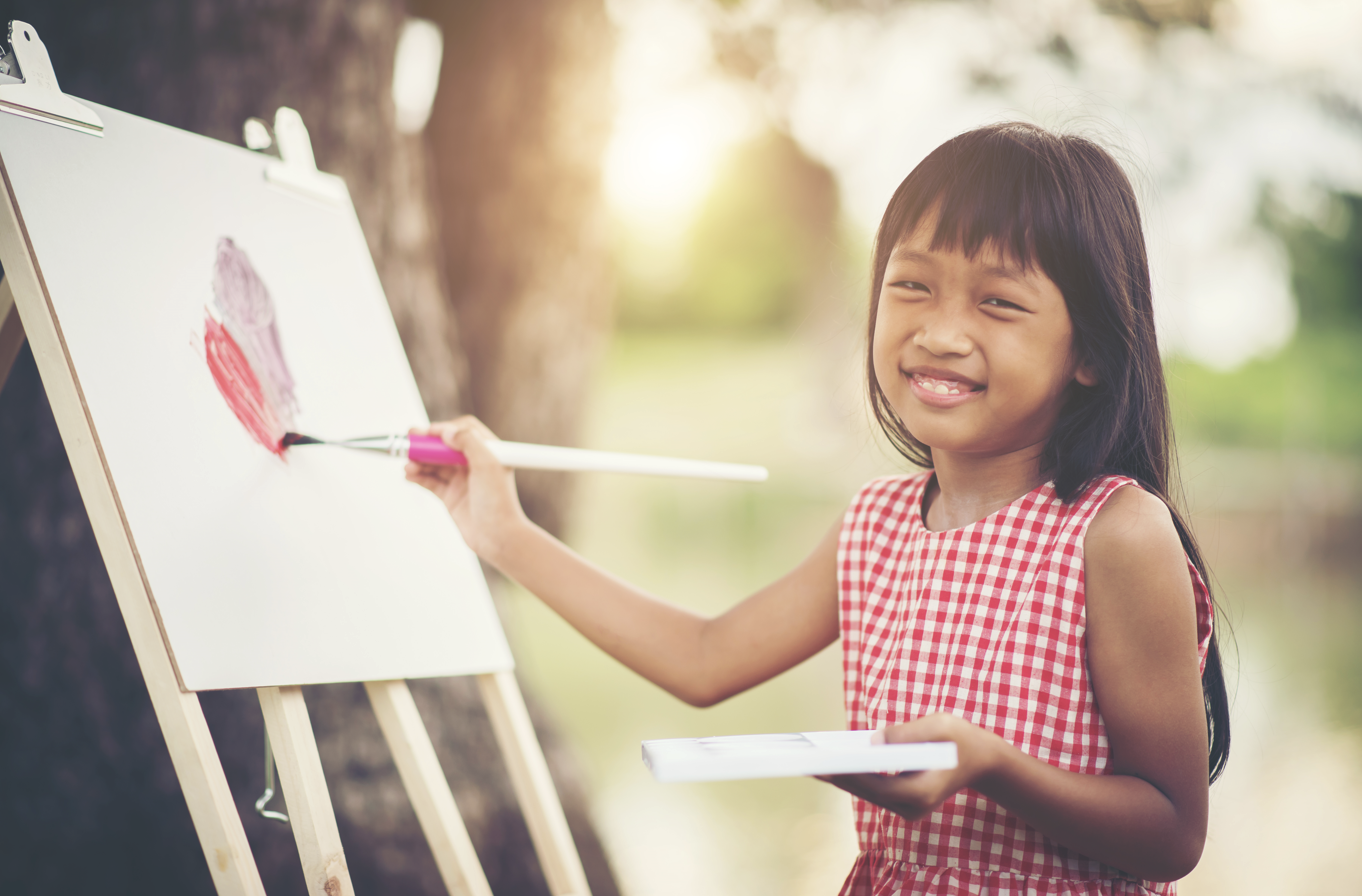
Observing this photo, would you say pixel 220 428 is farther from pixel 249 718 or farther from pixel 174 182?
pixel 249 718

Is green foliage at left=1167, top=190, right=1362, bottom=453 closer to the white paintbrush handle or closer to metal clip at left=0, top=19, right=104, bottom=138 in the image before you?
the white paintbrush handle

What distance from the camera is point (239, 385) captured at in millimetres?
1201

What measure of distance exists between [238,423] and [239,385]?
0.19 feet

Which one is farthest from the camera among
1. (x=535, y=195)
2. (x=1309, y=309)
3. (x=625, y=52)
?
(x=1309, y=309)

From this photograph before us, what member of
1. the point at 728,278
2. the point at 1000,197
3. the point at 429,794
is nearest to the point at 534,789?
the point at 429,794

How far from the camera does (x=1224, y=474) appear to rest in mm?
8859

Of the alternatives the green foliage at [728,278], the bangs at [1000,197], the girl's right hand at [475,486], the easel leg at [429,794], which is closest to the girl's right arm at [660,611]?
the girl's right hand at [475,486]

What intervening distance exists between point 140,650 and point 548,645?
14.4 feet

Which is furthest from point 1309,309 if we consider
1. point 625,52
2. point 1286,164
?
point 625,52

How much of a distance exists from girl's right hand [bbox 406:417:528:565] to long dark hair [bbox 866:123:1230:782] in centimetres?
54

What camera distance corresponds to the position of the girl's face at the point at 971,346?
101 centimetres

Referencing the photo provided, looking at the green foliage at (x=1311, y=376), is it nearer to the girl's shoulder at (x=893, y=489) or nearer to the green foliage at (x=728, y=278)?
the girl's shoulder at (x=893, y=489)

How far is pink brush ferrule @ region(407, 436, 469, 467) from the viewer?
121cm

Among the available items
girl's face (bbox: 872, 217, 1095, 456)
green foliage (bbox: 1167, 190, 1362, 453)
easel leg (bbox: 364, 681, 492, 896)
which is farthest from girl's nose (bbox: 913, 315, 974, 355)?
green foliage (bbox: 1167, 190, 1362, 453)
